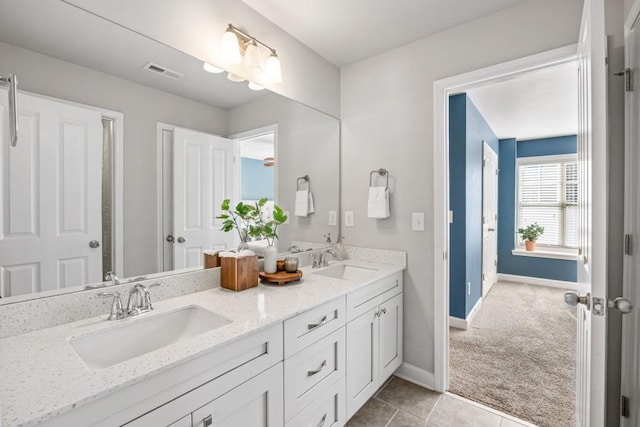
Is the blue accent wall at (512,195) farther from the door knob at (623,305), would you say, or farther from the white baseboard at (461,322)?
the door knob at (623,305)

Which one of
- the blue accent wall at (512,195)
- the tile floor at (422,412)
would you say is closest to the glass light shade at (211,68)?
the tile floor at (422,412)

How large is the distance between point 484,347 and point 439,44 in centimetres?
256

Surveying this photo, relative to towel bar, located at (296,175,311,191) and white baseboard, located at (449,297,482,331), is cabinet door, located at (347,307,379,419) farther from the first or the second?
white baseboard, located at (449,297,482,331)

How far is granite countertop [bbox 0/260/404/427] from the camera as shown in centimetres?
69

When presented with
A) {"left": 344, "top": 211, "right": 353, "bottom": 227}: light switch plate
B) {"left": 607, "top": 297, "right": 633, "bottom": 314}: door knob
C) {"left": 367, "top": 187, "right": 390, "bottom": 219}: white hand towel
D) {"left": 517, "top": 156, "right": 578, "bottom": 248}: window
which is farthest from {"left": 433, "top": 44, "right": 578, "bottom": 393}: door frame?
{"left": 517, "top": 156, "right": 578, "bottom": 248}: window

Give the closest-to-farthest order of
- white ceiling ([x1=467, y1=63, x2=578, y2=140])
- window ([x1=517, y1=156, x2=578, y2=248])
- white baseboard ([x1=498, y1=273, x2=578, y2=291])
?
white ceiling ([x1=467, y1=63, x2=578, y2=140]), white baseboard ([x1=498, y1=273, x2=578, y2=291]), window ([x1=517, y1=156, x2=578, y2=248])

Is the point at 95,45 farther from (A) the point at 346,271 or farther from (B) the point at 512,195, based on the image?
(B) the point at 512,195

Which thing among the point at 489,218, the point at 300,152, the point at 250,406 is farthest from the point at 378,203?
the point at 489,218

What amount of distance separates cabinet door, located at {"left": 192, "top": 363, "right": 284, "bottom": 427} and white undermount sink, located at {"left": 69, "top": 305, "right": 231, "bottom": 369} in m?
0.26

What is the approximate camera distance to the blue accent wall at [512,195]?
4957 millimetres

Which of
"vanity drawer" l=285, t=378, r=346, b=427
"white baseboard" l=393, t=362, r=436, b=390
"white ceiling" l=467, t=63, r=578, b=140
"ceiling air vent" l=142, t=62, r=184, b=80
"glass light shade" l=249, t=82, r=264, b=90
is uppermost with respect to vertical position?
"white ceiling" l=467, t=63, r=578, b=140

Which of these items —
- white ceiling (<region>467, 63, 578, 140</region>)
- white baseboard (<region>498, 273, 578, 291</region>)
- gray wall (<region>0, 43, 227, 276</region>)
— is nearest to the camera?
gray wall (<region>0, 43, 227, 276</region>)

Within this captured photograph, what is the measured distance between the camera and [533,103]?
345 cm

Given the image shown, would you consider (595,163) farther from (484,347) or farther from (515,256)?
(515,256)
